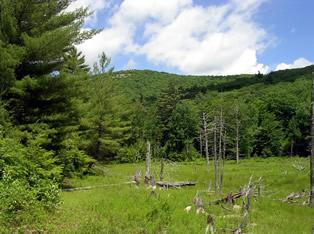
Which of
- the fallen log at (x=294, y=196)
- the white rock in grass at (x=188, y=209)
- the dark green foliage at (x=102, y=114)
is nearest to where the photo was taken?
the white rock in grass at (x=188, y=209)

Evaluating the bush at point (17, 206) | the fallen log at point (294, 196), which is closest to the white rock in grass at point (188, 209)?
the bush at point (17, 206)

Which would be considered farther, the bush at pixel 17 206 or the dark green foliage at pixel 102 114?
the dark green foliage at pixel 102 114

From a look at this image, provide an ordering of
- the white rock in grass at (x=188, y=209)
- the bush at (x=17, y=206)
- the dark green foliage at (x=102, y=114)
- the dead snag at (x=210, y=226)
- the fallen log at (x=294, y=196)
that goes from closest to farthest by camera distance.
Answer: the bush at (x=17, y=206) < the dead snag at (x=210, y=226) < the white rock in grass at (x=188, y=209) < the fallen log at (x=294, y=196) < the dark green foliage at (x=102, y=114)

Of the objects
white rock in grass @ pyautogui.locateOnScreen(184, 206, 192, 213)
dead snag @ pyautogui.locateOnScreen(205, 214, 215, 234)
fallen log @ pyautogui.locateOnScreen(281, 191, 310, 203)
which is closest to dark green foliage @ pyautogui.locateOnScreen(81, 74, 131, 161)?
fallen log @ pyautogui.locateOnScreen(281, 191, 310, 203)

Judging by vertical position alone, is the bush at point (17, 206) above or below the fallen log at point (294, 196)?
above

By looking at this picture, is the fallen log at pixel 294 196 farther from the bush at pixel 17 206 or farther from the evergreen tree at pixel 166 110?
the evergreen tree at pixel 166 110

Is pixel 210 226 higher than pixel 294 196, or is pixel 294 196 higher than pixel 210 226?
pixel 210 226

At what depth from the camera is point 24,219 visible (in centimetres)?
1064

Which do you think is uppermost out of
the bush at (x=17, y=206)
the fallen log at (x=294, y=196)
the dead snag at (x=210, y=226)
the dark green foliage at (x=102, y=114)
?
the dark green foliage at (x=102, y=114)

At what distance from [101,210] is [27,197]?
2811 mm

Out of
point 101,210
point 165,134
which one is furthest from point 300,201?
point 165,134

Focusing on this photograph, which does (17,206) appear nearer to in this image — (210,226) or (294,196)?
(210,226)

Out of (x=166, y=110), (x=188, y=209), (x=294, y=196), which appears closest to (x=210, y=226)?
(x=188, y=209)

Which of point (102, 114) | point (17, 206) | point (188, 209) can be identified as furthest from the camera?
point (102, 114)
